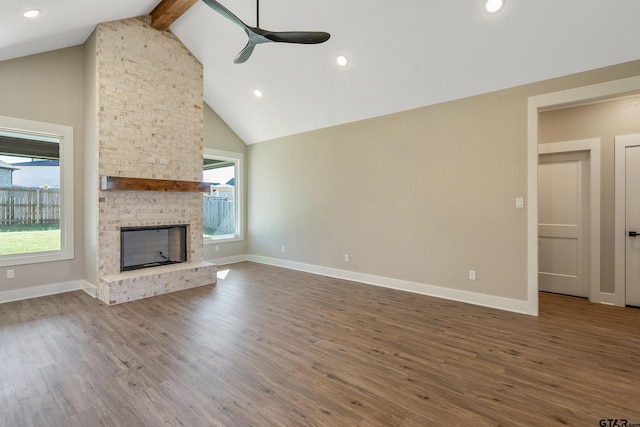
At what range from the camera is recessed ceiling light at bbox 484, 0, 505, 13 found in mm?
3010

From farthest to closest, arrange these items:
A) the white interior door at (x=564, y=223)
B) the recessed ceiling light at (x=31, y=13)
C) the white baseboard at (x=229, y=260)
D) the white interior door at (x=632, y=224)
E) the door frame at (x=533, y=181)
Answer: the white baseboard at (x=229, y=260), the white interior door at (x=564, y=223), the white interior door at (x=632, y=224), the door frame at (x=533, y=181), the recessed ceiling light at (x=31, y=13)

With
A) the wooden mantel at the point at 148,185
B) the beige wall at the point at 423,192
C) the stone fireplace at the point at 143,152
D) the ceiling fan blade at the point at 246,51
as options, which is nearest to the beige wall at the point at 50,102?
the stone fireplace at the point at 143,152

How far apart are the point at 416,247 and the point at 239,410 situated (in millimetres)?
3288

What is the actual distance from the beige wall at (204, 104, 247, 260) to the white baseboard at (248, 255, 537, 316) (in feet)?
4.32

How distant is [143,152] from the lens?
460 centimetres

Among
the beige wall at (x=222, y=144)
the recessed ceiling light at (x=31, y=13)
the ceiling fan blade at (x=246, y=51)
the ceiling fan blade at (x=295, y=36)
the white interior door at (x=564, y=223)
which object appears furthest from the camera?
the beige wall at (x=222, y=144)

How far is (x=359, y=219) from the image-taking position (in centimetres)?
520

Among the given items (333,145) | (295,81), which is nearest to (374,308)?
(333,145)

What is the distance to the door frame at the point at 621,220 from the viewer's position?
13.1 feet

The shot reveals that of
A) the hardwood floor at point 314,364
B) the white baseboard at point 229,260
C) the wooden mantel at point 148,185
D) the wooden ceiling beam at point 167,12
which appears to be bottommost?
the hardwood floor at point 314,364

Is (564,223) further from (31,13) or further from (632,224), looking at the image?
(31,13)

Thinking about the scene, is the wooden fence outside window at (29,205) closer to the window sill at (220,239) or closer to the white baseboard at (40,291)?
the white baseboard at (40,291)

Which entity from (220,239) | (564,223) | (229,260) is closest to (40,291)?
(220,239)

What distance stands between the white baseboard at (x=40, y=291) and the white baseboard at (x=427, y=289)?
337 centimetres
